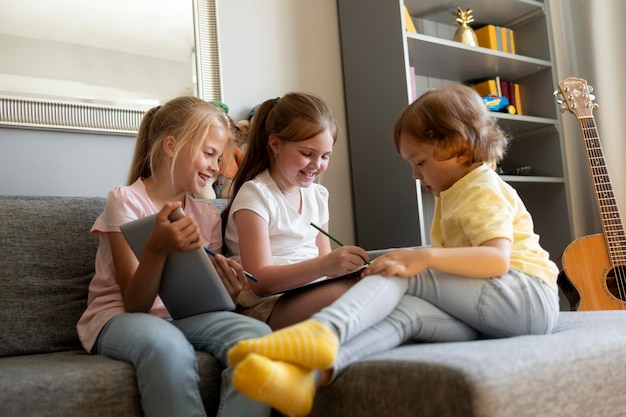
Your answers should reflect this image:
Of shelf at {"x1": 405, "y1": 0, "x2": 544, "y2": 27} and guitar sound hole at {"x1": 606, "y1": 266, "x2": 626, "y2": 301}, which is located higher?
shelf at {"x1": 405, "y1": 0, "x2": 544, "y2": 27}

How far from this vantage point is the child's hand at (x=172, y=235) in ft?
3.78

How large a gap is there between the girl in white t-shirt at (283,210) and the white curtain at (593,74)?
5.29 feet

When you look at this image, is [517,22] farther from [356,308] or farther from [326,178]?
[356,308]

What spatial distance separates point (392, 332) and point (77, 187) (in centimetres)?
133

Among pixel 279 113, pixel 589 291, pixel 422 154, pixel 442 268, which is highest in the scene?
pixel 279 113

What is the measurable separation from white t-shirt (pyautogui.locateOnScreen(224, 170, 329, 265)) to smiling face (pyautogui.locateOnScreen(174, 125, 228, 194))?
91 mm

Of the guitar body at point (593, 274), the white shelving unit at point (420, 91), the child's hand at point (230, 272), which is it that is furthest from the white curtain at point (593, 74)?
the child's hand at point (230, 272)

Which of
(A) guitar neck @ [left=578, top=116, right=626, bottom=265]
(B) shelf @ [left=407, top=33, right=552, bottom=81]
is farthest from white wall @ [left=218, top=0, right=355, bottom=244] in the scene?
(A) guitar neck @ [left=578, top=116, right=626, bottom=265]

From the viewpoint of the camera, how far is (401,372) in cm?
86

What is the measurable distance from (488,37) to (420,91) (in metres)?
0.39

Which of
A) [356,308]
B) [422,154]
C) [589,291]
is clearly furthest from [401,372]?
[589,291]

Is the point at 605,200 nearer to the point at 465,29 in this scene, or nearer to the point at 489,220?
the point at 465,29

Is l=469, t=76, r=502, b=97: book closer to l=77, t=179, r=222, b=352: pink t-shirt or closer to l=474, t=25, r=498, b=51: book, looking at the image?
l=474, t=25, r=498, b=51: book

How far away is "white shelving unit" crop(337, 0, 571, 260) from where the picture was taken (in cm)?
236
